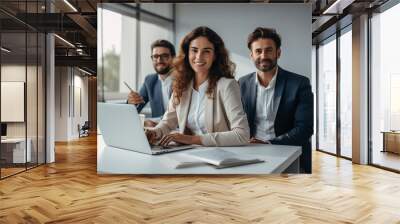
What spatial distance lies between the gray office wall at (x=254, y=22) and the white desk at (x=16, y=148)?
9.93ft

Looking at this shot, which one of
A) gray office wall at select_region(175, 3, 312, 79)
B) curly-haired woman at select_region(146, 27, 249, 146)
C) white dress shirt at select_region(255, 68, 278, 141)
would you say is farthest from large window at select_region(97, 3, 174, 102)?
white dress shirt at select_region(255, 68, 278, 141)

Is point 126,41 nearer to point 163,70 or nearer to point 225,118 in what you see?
point 163,70

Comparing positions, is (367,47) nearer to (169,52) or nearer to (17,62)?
(169,52)

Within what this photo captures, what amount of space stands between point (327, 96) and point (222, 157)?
16.4 feet

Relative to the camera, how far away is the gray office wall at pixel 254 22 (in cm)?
568

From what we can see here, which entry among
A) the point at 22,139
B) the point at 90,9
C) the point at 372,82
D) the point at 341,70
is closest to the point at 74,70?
the point at 90,9

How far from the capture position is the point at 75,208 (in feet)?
13.5

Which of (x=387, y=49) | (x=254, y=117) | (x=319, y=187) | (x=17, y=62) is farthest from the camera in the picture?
(x=387, y=49)

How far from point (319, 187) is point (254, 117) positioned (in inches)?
50.7

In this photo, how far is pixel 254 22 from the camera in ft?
18.7

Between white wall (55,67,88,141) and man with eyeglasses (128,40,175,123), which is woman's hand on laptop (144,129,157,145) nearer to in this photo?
man with eyeglasses (128,40,175,123)

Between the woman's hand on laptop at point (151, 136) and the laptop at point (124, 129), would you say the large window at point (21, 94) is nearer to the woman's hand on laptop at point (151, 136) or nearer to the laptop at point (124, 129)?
the laptop at point (124, 129)

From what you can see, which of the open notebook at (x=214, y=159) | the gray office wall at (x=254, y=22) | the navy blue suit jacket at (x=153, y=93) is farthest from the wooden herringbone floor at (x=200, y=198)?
the gray office wall at (x=254, y=22)

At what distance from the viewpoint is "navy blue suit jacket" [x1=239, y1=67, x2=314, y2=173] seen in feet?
18.4
